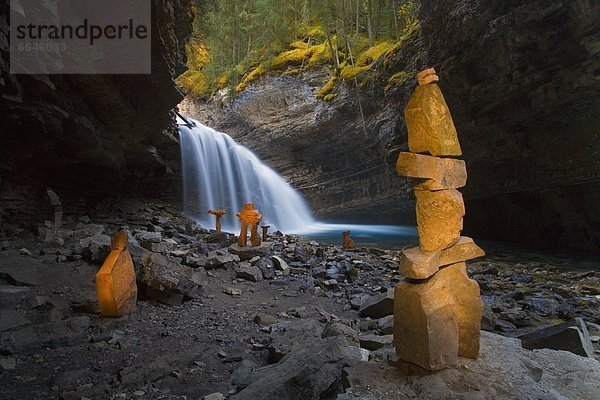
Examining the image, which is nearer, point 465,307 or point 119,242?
point 465,307

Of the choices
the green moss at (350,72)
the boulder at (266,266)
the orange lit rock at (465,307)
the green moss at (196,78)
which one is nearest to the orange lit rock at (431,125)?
the orange lit rock at (465,307)

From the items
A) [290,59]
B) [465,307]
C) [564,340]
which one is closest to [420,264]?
[465,307]

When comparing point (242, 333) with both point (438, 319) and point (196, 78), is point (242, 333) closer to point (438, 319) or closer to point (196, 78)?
point (438, 319)

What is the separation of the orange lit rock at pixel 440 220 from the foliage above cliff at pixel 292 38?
17.0 metres

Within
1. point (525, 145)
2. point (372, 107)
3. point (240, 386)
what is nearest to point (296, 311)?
point (240, 386)

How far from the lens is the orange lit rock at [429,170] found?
2828mm

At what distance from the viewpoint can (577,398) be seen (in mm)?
2555

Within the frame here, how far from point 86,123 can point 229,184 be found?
1108cm

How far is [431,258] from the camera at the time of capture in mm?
2746

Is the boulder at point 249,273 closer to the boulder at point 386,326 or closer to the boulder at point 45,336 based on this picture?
the boulder at point 386,326

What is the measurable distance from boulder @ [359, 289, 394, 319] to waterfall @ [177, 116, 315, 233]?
52.4ft

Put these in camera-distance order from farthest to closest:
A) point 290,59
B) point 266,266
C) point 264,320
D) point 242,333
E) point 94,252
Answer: point 290,59, point 266,266, point 94,252, point 264,320, point 242,333

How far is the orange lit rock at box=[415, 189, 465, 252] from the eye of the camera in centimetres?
289

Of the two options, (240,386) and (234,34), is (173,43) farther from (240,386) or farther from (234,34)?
(234,34)
